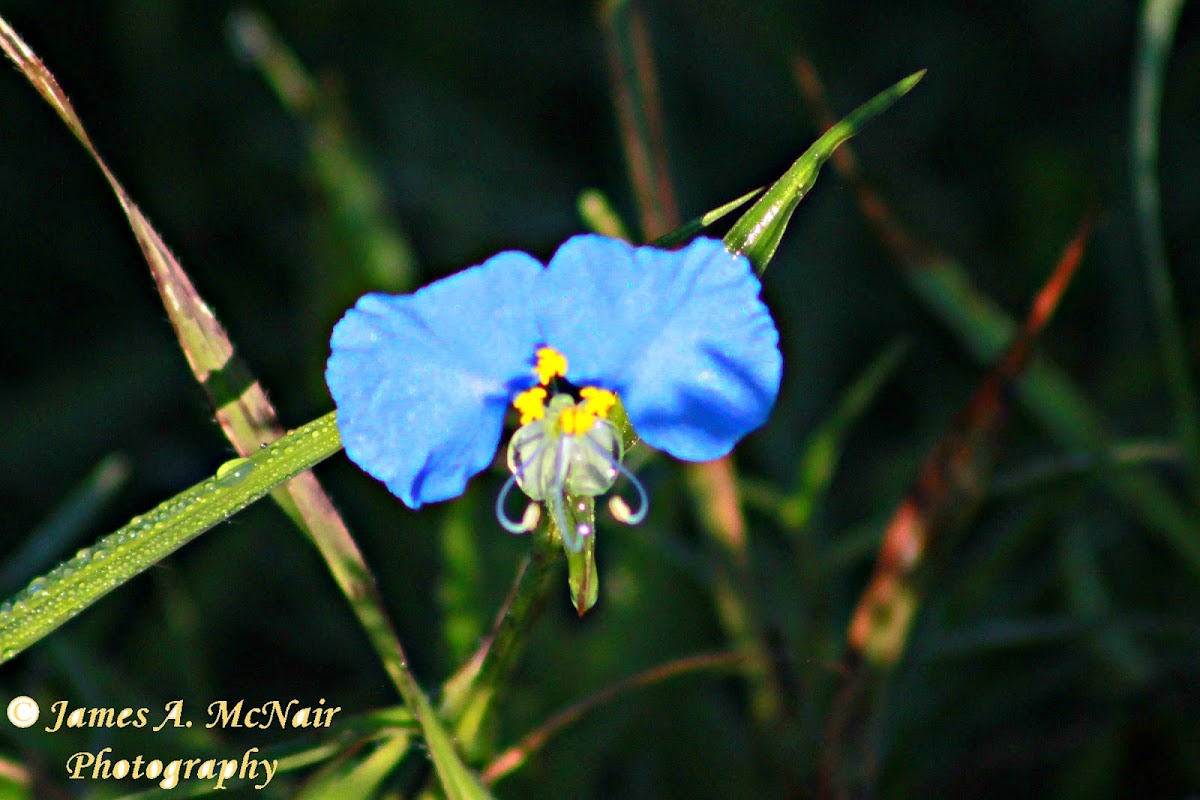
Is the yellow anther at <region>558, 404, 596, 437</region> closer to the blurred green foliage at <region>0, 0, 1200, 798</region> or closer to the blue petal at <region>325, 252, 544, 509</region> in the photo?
the blue petal at <region>325, 252, 544, 509</region>

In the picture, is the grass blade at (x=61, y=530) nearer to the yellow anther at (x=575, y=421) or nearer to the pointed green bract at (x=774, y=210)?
the yellow anther at (x=575, y=421)

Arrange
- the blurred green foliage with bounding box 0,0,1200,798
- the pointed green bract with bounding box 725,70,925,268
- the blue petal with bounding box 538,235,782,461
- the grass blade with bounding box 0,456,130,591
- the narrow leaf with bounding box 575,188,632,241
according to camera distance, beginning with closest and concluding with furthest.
→ 1. the blue petal with bounding box 538,235,782,461
2. the pointed green bract with bounding box 725,70,925,268
3. the narrow leaf with bounding box 575,188,632,241
4. the grass blade with bounding box 0,456,130,591
5. the blurred green foliage with bounding box 0,0,1200,798

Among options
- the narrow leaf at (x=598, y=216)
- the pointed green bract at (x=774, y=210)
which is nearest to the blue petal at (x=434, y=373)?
the pointed green bract at (x=774, y=210)

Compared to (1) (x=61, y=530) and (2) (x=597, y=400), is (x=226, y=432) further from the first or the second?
(1) (x=61, y=530)

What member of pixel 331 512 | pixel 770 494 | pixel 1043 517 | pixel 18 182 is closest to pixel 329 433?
pixel 331 512

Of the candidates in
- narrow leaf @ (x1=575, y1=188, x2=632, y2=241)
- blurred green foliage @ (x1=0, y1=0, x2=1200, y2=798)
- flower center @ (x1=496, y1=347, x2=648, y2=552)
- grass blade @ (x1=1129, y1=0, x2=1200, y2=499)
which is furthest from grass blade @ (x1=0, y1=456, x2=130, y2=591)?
grass blade @ (x1=1129, y1=0, x2=1200, y2=499)

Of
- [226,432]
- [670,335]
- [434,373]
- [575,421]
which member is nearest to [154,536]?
[226,432]

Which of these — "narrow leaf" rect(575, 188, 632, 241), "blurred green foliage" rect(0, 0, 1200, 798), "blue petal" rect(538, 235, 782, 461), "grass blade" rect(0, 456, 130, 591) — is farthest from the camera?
"blurred green foliage" rect(0, 0, 1200, 798)

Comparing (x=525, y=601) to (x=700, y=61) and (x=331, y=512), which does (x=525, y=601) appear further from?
(x=700, y=61)
